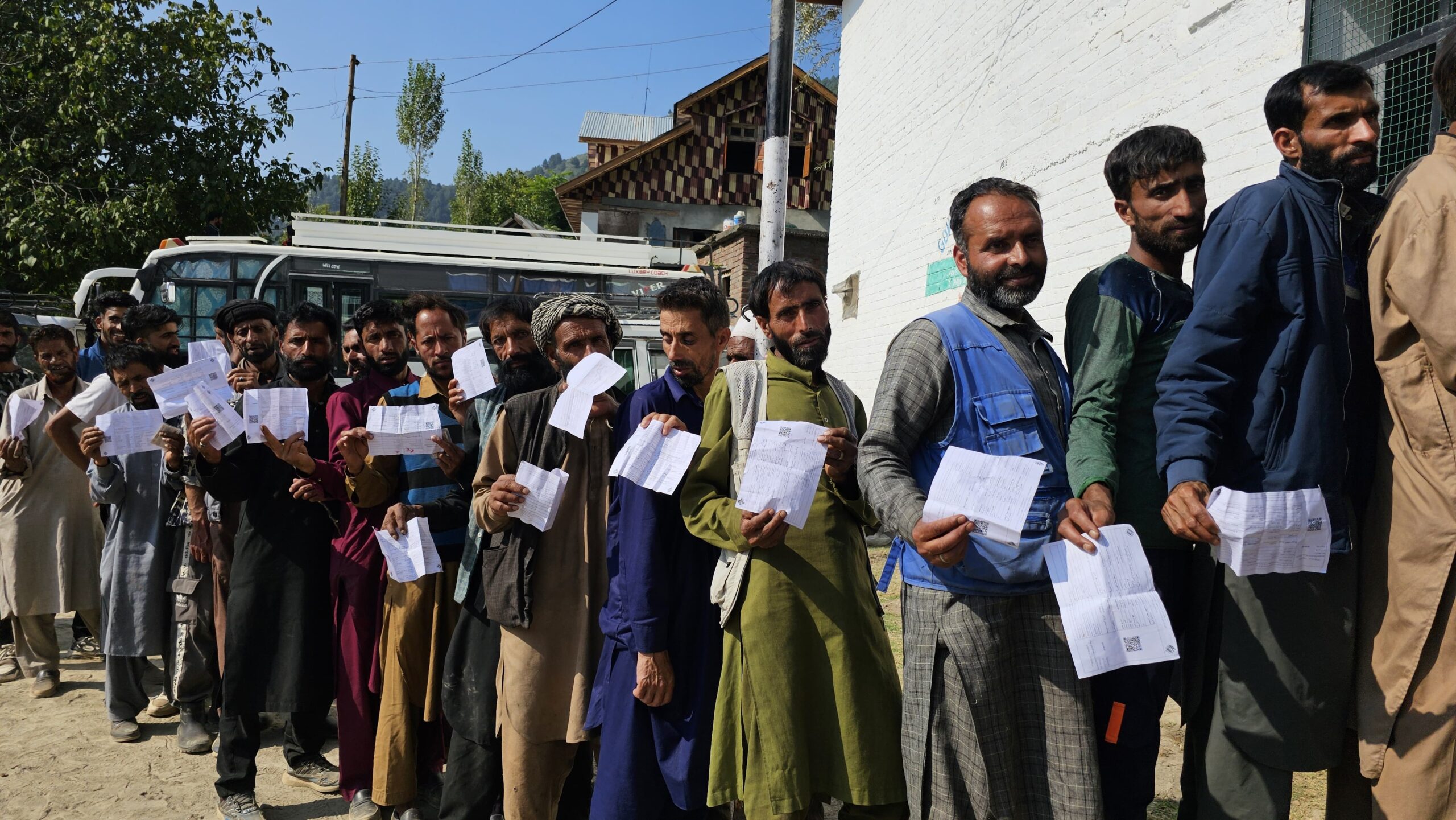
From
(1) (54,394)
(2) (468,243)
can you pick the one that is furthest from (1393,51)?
(2) (468,243)

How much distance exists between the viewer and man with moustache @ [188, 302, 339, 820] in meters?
3.76

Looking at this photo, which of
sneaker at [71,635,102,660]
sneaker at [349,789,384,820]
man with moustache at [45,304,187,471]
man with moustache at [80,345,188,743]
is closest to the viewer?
sneaker at [349,789,384,820]

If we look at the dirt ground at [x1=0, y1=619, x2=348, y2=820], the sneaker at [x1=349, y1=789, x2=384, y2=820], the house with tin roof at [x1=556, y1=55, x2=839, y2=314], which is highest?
the house with tin roof at [x1=556, y1=55, x2=839, y2=314]

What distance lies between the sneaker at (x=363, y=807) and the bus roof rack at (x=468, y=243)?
373 inches

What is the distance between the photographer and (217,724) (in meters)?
4.75

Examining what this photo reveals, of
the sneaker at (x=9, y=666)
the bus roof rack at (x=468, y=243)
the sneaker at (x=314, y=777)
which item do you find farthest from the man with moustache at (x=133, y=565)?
the bus roof rack at (x=468, y=243)

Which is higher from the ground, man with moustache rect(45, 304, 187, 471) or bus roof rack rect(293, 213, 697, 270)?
bus roof rack rect(293, 213, 697, 270)

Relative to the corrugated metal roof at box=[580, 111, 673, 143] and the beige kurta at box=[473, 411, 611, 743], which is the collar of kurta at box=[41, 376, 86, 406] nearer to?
the beige kurta at box=[473, 411, 611, 743]

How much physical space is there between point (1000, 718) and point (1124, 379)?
880 mm

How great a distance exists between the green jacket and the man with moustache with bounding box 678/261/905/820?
2.17 ft

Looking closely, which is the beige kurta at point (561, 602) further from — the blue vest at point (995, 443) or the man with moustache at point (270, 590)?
the blue vest at point (995, 443)

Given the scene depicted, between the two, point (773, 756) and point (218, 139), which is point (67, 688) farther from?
point (218, 139)

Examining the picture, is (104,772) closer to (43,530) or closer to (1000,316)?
(43,530)

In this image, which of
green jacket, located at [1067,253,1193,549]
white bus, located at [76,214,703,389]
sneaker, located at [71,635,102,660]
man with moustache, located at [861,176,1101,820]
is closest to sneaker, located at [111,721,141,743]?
sneaker, located at [71,635,102,660]
